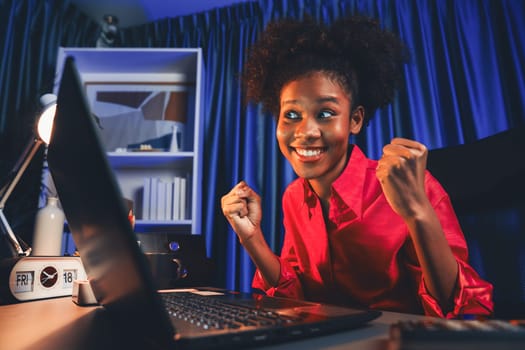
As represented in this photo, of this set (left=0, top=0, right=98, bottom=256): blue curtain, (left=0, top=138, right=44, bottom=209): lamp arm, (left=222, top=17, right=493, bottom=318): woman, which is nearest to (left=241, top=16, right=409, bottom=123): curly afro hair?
(left=222, top=17, right=493, bottom=318): woman

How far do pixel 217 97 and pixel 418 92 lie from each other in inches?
46.7

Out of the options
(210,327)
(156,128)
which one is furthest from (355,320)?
(156,128)

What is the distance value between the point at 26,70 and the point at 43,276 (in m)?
1.91

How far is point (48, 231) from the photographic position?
147cm

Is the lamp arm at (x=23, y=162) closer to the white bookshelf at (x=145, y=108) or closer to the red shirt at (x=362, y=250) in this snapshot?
the red shirt at (x=362, y=250)

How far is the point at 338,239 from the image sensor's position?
3.37ft

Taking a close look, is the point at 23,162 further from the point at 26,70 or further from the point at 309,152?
the point at 26,70

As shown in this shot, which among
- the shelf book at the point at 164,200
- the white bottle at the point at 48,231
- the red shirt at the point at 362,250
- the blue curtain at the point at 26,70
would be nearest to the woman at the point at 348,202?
the red shirt at the point at 362,250

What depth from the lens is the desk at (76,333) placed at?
14.2 inches

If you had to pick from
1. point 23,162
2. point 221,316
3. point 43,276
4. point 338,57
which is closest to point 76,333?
point 221,316

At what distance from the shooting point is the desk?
36 cm

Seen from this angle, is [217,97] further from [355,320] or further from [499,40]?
[355,320]

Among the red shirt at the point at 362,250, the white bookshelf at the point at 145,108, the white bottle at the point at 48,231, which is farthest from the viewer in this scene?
the white bookshelf at the point at 145,108

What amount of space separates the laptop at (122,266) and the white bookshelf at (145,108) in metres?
1.67
